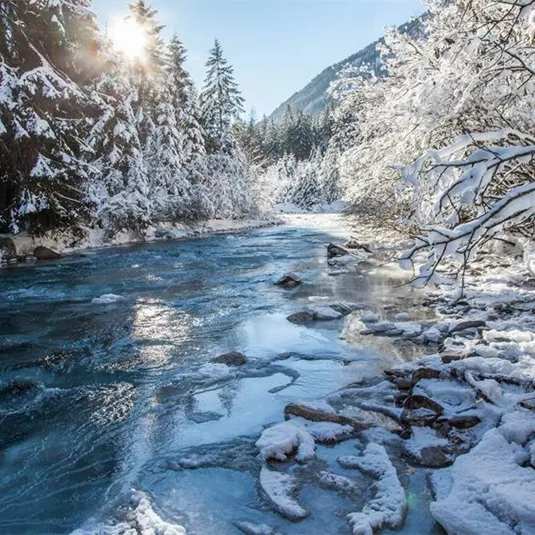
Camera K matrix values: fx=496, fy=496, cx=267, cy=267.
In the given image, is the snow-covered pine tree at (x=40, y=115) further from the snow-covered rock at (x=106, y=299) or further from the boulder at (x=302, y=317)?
the boulder at (x=302, y=317)

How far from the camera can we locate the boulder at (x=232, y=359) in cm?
703

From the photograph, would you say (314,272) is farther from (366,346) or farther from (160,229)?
(160,229)

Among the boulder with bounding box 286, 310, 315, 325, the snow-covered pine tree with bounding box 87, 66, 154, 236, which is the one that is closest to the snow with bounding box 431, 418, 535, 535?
the boulder with bounding box 286, 310, 315, 325

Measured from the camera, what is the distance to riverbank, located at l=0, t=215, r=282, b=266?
19.9 metres

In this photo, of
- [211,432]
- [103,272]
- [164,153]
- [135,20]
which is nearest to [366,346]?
[211,432]

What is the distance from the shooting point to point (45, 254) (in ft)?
63.3

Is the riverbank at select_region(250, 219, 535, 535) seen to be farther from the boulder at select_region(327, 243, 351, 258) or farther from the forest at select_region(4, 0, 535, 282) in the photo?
the boulder at select_region(327, 243, 351, 258)

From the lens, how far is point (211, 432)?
503 centimetres

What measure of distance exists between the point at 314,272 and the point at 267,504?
11.8 metres

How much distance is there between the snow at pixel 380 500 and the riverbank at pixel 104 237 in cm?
1751

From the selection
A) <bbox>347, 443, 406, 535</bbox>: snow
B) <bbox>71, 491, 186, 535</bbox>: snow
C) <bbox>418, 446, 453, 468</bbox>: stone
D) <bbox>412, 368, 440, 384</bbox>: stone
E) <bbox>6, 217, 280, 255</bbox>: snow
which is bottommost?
<bbox>418, 446, 453, 468</bbox>: stone

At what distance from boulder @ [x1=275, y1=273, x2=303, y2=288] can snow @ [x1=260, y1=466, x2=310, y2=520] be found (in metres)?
9.10

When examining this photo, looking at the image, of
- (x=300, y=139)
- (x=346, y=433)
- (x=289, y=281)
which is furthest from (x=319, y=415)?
(x=300, y=139)

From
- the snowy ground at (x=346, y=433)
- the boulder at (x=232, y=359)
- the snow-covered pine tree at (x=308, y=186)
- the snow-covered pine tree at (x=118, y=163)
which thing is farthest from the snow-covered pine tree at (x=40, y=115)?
the snow-covered pine tree at (x=308, y=186)
